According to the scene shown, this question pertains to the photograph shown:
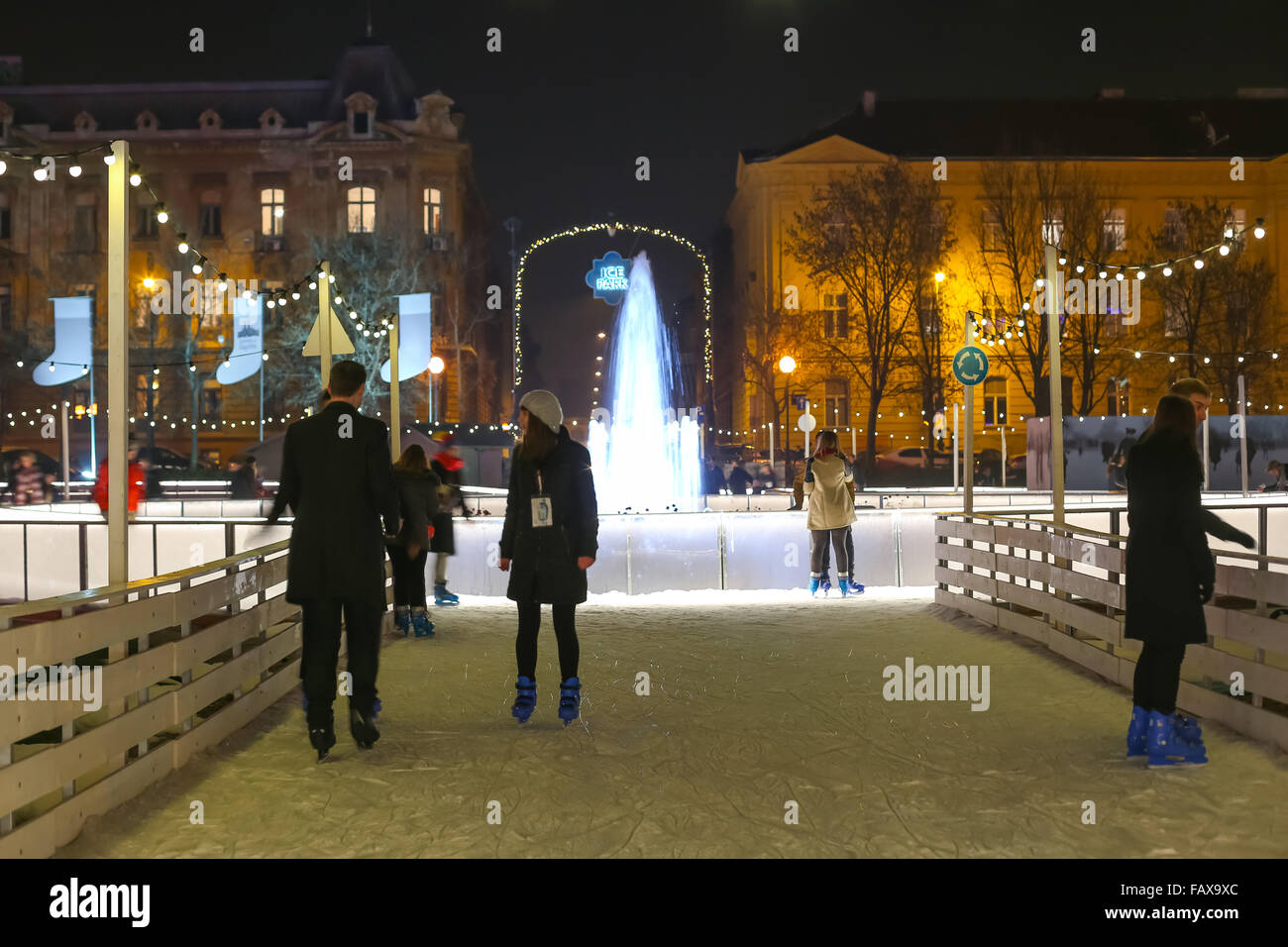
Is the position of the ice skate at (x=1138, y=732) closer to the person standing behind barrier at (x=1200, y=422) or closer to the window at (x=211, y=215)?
the person standing behind barrier at (x=1200, y=422)

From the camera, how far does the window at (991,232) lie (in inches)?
2180

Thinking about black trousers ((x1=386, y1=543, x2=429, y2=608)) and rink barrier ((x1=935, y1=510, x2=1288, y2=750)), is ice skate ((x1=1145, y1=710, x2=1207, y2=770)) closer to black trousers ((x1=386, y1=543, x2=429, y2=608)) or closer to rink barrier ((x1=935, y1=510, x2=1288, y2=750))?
rink barrier ((x1=935, y1=510, x2=1288, y2=750))

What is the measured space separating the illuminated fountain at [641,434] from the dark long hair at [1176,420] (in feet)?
69.3

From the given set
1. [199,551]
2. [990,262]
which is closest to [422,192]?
[990,262]

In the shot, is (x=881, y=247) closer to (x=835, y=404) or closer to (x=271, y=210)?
(x=835, y=404)

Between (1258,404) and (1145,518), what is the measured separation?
5099 centimetres

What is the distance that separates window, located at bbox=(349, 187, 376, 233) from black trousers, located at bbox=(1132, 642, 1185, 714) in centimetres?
6095

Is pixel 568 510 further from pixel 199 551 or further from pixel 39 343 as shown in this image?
pixel 39 343

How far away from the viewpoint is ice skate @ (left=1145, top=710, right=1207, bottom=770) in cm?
666

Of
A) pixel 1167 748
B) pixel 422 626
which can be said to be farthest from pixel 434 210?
pixel 1167 748

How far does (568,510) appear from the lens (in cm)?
775

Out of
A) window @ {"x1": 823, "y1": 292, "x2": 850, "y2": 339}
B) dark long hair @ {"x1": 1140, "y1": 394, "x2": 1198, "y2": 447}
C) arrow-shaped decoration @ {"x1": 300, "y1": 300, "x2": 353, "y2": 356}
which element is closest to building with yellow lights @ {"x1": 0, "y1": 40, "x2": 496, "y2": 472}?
window @ {"x1": 823, "y1": 292, "x2": 850, "y2": 339}

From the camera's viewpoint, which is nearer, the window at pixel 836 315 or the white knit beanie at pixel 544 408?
the white knit beanie at pixel 544 408

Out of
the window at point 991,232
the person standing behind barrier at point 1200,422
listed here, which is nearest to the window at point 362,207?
the window at point 991,232
